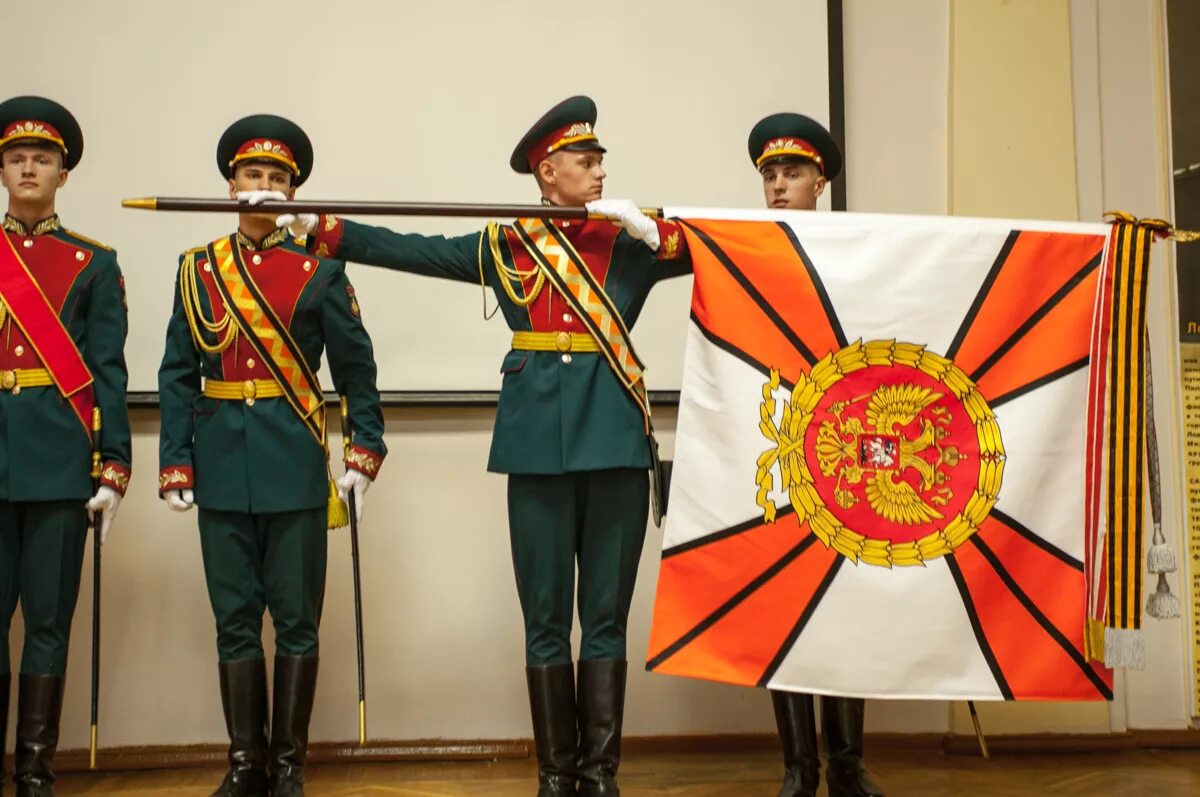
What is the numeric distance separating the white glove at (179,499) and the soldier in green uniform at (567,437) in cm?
64

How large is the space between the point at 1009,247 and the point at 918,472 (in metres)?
0.55

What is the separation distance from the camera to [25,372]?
2.51 m

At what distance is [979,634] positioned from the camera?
2.35 meters

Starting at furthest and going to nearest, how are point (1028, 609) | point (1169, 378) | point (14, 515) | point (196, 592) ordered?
point (1169, 378) → point (196, 592) → point (14, 515) → point (1028, 609)

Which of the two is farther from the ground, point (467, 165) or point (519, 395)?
point (467, 165)

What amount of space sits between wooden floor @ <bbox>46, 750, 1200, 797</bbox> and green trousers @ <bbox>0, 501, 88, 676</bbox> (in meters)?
0.53

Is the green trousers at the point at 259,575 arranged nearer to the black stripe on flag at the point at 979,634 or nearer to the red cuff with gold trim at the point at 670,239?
the red cuff with gold trim at the point at 670,239

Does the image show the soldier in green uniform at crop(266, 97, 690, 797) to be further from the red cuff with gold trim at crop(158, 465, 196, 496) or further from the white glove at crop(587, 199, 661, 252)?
the red cuff with gold trim at crop(158, 465, 196, 496)

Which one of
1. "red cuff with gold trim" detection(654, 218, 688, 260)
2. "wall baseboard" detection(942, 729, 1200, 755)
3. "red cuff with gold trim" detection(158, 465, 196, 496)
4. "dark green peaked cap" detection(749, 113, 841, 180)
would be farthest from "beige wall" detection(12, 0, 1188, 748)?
"red cuff with gold trim" detection(654, 218, 688, 260)

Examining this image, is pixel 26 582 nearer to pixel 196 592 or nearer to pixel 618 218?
pixel 196 592

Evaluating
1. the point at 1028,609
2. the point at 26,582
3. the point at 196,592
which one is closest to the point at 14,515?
the point at 26,582

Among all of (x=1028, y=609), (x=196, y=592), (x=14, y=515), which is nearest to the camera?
(x=1028, y=609)

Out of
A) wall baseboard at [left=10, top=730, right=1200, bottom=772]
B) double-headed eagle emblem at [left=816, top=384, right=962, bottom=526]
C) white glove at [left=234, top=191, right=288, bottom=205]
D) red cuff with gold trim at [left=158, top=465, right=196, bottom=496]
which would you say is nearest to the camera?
white glove at [left=234, top=191, right=288, bottom=205]

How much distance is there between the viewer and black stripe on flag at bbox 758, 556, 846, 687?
2324mm
